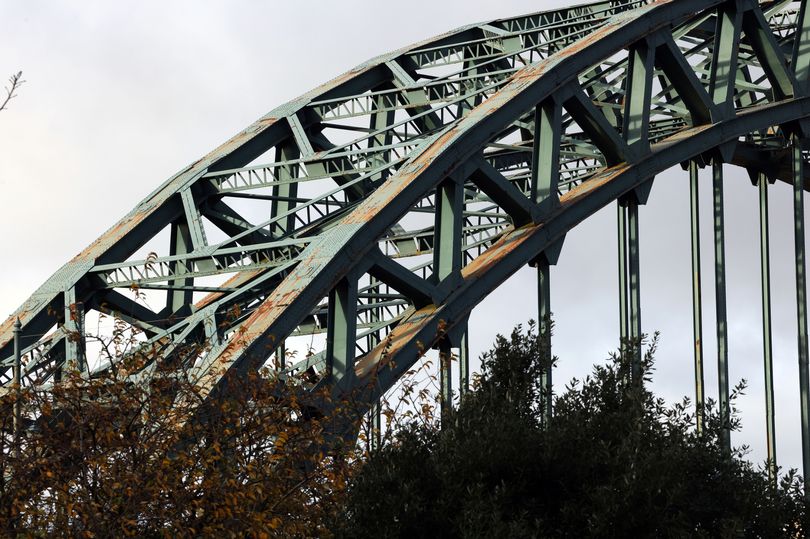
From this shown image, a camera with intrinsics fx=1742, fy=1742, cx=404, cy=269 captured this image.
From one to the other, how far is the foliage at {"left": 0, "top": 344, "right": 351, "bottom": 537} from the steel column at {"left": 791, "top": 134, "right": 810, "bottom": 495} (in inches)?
426

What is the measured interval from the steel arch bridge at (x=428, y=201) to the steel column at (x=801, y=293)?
0.04m

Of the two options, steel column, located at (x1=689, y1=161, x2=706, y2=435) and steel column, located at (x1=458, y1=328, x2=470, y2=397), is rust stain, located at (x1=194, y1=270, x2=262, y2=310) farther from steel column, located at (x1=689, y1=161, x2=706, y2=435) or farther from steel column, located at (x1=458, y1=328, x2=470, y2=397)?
steel column, located at (x1=689, y1=161, x2=706, y2=435)

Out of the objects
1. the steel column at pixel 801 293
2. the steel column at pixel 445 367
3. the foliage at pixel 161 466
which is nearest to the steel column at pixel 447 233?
the steel column at pixel 445 367

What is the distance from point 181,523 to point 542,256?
25.9ft

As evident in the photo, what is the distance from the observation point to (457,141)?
2231 cm

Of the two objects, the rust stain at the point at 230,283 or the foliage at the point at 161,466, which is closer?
the foliage at the point at 161,466

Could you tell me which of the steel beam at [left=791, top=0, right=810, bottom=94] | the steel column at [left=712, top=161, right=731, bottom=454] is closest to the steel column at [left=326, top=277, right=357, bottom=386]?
the steel column at [left=712, top=161, right=731, bottom=454]

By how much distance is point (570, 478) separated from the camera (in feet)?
56.9

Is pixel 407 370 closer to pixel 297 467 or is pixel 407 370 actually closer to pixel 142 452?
pixel 297 467

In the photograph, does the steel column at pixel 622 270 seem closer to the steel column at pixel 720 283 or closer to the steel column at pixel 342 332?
the steel column at pixel 720 283

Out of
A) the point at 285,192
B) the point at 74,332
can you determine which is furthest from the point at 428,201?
the point at 74,332

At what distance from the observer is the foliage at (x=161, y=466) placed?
18078 mm

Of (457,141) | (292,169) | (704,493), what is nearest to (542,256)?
(457,141)

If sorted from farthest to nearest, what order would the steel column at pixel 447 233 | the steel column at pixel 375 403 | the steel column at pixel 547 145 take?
1. the steel column at pixel 547 145
2. the steel column at pixel 447 233
3. the steel column at pixel 375 403
